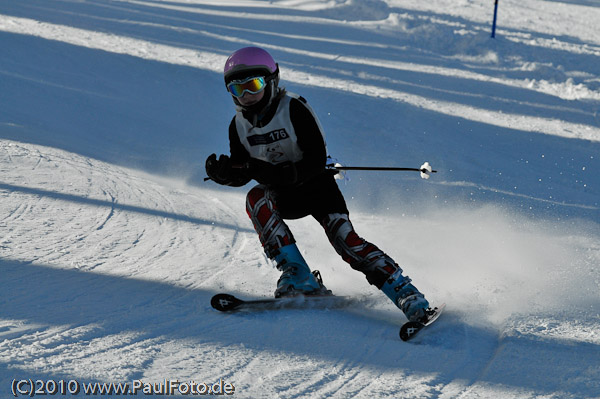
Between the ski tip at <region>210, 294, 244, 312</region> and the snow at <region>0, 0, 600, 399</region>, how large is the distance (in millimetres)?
61

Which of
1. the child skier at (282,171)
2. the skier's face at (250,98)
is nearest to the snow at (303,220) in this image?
the child skier at (282,171)

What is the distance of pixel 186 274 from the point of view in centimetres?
510

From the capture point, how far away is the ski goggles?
448 centimetres

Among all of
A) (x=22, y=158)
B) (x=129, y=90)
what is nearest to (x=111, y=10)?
(x=129, y=90)

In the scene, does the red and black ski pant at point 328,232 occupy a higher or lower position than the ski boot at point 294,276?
higher

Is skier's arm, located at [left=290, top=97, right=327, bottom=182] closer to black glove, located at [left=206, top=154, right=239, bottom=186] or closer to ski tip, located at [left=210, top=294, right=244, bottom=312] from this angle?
black glove, located at [left=206, top=154, right=239, bottom=186]

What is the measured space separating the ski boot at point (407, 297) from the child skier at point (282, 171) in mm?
43

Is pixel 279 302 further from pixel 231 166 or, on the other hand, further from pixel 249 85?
pixel 249 85

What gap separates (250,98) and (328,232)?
3.37ft

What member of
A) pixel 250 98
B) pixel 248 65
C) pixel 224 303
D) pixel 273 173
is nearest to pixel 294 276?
pixel 224 303

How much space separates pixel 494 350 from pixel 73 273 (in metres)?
2.83

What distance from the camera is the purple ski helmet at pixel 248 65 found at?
4.47m

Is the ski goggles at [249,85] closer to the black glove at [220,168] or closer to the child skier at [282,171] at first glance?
the child skier at [282,171]

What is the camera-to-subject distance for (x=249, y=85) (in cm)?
448
